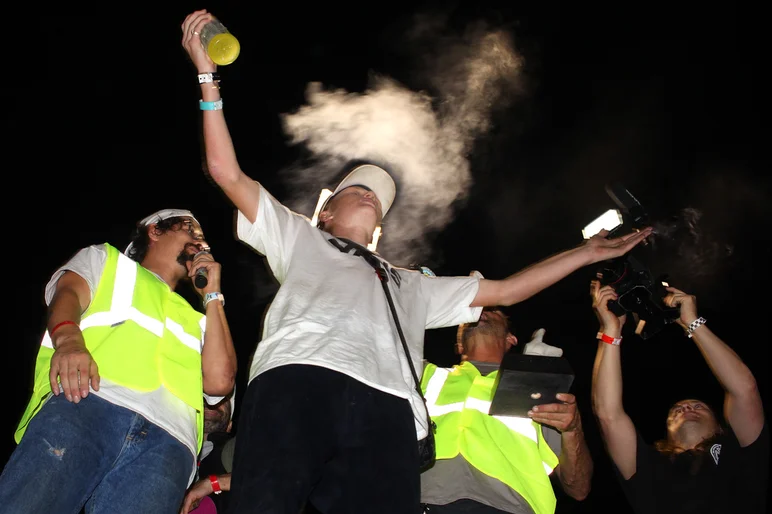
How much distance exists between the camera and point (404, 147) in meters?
5.07

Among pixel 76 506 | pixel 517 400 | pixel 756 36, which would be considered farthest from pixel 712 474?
pixel 756 36

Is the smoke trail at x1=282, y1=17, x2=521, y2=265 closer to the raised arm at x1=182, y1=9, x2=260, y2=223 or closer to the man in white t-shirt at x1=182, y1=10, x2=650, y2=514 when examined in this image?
the man in white t-shirt at x1=182, y1=10, x2=650, y2=514

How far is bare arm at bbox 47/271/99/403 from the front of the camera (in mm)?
2113

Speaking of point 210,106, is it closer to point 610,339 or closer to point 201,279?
point 201,279

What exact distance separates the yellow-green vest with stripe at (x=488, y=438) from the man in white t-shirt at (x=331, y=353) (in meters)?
0.59

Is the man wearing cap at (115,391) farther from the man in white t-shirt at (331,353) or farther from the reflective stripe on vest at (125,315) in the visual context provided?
the man in white t-shirt at (331,353)

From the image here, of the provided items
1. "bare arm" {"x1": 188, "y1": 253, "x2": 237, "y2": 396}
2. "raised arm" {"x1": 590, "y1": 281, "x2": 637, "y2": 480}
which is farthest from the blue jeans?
"raised arm" {"x1": 590, "y1": 281, "x2": 637, "y2": 480}

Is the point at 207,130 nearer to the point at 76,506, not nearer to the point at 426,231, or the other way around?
the point at 76,506

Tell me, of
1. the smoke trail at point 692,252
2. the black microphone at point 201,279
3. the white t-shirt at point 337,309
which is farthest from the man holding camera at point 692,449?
the black microphone at point 201,279

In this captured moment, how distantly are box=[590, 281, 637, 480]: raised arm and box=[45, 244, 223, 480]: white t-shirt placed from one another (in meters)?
2.12

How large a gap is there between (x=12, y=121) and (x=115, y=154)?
77 cm

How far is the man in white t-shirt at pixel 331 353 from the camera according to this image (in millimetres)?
1759

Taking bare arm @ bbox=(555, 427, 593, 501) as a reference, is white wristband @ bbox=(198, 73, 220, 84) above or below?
above

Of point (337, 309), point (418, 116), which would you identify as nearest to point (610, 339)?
point (337, 309)
